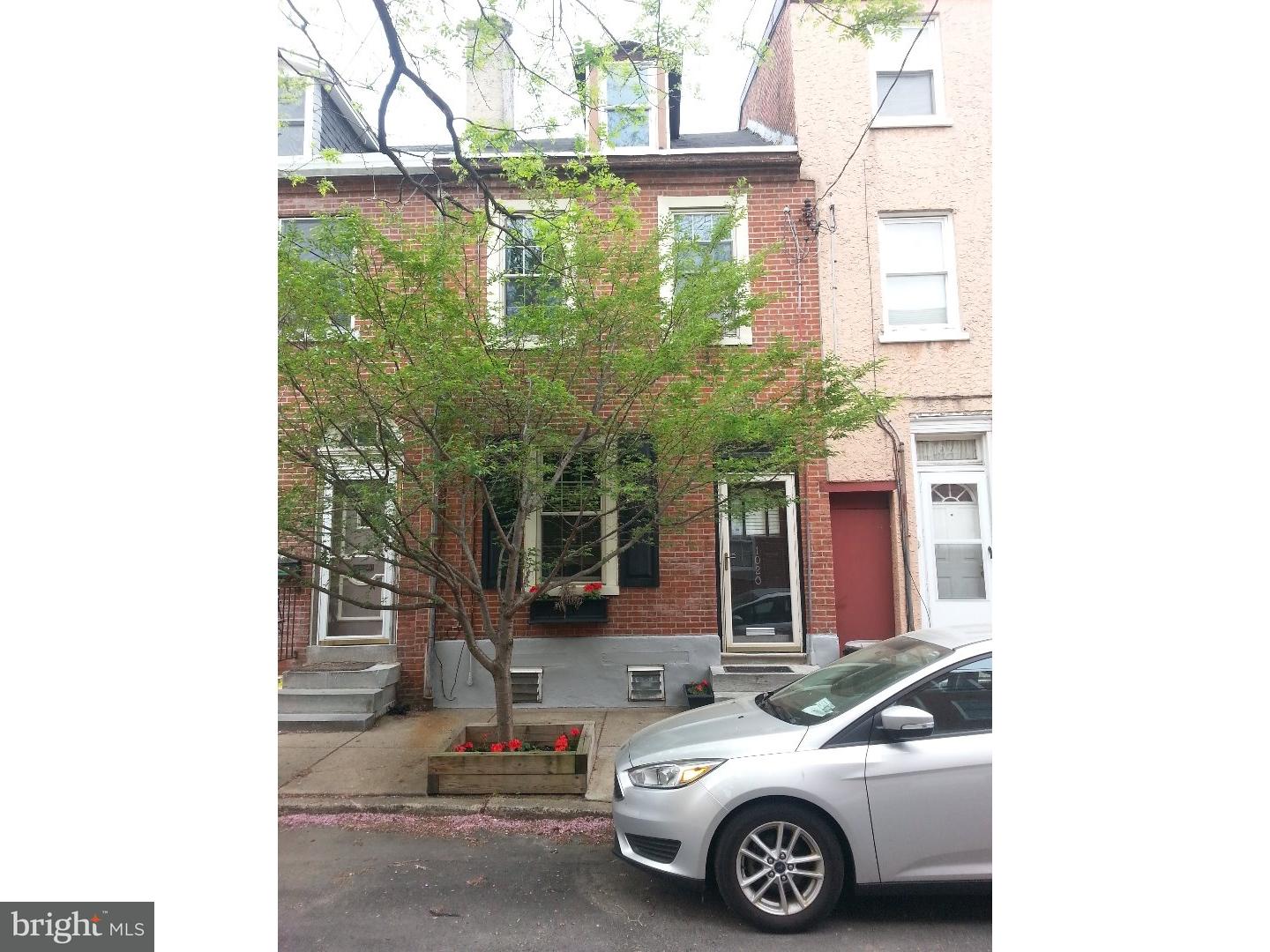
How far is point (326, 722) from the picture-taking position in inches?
272

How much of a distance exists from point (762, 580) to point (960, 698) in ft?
14.9

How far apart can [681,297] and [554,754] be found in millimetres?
3887

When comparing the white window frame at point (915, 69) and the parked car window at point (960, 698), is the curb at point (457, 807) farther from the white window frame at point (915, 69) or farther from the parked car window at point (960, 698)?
the white window frame at point (915, 69)

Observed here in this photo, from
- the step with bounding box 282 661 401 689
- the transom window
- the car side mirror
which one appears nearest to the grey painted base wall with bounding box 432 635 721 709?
the step with bounding box 282 661 401 689

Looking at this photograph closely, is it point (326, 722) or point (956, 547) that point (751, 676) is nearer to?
point (956, 547)

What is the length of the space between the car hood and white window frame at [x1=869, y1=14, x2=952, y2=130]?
8.00 metres

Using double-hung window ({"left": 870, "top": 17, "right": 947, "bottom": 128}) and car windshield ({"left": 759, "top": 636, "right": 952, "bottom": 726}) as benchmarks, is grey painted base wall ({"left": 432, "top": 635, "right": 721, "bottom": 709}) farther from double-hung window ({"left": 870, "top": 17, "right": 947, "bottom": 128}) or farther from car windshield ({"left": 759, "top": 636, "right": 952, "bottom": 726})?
double-hung window ({"left": 870, "top": 17, "right": 947, "bottom": 128})

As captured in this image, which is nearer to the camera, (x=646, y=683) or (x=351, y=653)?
(x=646, y=683)

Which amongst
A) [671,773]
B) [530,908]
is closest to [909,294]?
[671,773]

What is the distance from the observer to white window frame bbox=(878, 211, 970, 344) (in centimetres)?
802

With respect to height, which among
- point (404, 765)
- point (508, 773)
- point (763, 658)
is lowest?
point (404, 765)

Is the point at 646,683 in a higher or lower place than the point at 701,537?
lower

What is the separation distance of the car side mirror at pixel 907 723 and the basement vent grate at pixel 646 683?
179 inches

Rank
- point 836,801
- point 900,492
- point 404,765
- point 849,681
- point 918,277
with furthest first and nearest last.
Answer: point 918,277 < point 900,492 < point 404,765 < point 849,681 < point 836,801
